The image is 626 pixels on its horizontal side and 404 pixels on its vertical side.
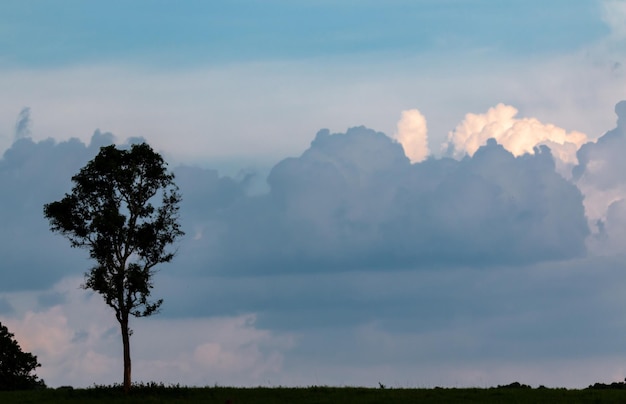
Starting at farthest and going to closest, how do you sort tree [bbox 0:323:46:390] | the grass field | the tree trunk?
tree [bbox 0:323:46:390]
the tree trunk
the grass field

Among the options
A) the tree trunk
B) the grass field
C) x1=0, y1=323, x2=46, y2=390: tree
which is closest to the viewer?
the grass field

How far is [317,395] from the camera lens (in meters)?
67.0

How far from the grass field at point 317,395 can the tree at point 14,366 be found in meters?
23.8

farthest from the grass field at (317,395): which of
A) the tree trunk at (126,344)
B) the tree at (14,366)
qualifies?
the tree at (14,366)

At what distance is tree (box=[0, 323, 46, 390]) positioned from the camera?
9688 cm

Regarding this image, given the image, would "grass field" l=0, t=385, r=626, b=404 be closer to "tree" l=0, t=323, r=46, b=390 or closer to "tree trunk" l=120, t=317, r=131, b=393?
"tree trunk" l=120, t=317, r=131, b=393

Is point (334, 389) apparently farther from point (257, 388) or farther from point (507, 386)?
point (507, 386)

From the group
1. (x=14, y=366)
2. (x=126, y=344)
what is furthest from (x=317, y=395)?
(x=14, y=366)

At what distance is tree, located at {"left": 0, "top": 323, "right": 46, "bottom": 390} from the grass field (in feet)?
78.0

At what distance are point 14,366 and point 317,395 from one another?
1625 inches

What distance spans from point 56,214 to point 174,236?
8.20 metres

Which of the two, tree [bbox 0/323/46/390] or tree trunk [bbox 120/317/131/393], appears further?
tree [bbox 0/323/46/390]

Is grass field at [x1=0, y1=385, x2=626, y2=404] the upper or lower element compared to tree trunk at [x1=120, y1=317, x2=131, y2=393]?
lower

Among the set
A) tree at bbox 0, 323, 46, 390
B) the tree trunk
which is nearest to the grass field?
the tree trunk
